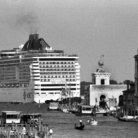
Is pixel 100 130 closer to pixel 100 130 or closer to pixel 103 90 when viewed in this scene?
pixel 100 130

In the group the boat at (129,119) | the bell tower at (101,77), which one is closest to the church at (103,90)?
the bell tower at (101,77)

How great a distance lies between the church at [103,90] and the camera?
161m

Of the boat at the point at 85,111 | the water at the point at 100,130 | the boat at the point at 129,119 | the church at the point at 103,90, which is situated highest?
the church at the point at 103,90

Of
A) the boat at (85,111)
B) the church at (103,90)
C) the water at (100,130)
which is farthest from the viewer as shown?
the church at (103,90)

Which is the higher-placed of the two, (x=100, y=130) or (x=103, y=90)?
(x=103, y=90)

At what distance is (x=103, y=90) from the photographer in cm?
16338

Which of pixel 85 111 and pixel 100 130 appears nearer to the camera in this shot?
pixel 100 130

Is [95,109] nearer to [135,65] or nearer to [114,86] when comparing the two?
[135,65]

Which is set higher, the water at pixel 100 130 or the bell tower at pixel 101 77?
the bell tower at pixel 101 77

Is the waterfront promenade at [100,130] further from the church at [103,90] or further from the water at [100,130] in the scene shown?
the church at [103,90]

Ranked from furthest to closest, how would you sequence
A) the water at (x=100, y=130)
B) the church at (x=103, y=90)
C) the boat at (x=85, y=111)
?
the church at (x=103, y=90) < the boat at (x=85, y=111) < the water at (x=100, y=130)

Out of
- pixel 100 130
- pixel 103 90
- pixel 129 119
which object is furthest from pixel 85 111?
pixel 100 130

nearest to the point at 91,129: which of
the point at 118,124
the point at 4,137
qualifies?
the point at 118,124

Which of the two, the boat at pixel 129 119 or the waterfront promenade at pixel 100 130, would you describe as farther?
the boat at pixel 129 119
